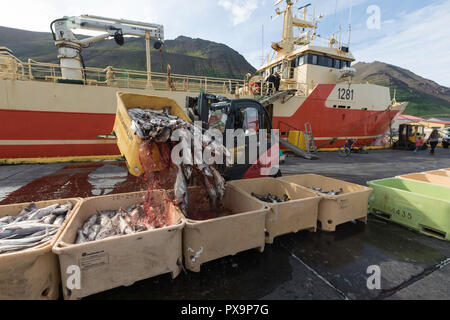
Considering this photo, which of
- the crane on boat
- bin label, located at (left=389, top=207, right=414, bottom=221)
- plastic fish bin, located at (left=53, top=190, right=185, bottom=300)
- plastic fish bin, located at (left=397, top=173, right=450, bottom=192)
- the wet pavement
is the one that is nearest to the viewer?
plastic fish bin, located at (left=53, top=190, right=185, bottom=300)

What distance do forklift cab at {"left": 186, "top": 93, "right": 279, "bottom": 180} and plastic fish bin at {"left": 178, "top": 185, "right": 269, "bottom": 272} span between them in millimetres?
1772

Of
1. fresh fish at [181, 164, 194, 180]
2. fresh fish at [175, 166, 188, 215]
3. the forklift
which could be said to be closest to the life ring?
fresh fish at [181, 164, 194, 180]

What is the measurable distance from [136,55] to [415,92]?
458 ft

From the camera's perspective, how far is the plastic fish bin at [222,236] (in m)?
2.46

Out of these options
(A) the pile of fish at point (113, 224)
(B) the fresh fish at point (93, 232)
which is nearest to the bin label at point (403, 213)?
(A) the pile of fish at point (113, 224)

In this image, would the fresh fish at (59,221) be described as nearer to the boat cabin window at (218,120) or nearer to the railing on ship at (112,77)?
the boat cabin window at (218,120)

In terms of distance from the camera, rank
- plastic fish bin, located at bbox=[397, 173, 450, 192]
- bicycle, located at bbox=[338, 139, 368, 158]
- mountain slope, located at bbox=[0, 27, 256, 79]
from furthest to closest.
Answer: mountain slope, located at bbox=[0, 27, 256, 79] → bicycle, located at bbox=[338, 139, 368, 158] → plastic fish bin, located at bbox=[397, 173, 450, 192]

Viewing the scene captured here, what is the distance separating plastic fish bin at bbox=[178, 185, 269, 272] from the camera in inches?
96.9

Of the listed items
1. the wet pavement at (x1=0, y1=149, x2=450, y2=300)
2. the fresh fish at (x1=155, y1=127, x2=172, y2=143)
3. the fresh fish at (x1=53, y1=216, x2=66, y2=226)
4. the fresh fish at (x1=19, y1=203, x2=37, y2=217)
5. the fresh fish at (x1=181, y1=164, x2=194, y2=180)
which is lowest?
the wet pavement at (x1=0, y1=149, x2=450, y2=300)

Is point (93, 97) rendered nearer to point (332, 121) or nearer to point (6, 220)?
point (6, 220)

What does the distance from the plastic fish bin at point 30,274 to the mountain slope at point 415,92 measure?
99.2 metres

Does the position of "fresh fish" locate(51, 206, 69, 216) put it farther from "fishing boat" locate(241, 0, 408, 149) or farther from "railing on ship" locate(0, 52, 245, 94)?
"fishing boat" locate(241, 0, 408, 149)

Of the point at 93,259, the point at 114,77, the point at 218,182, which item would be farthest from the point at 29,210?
the point at 114,77

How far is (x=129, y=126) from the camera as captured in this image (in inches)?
131
